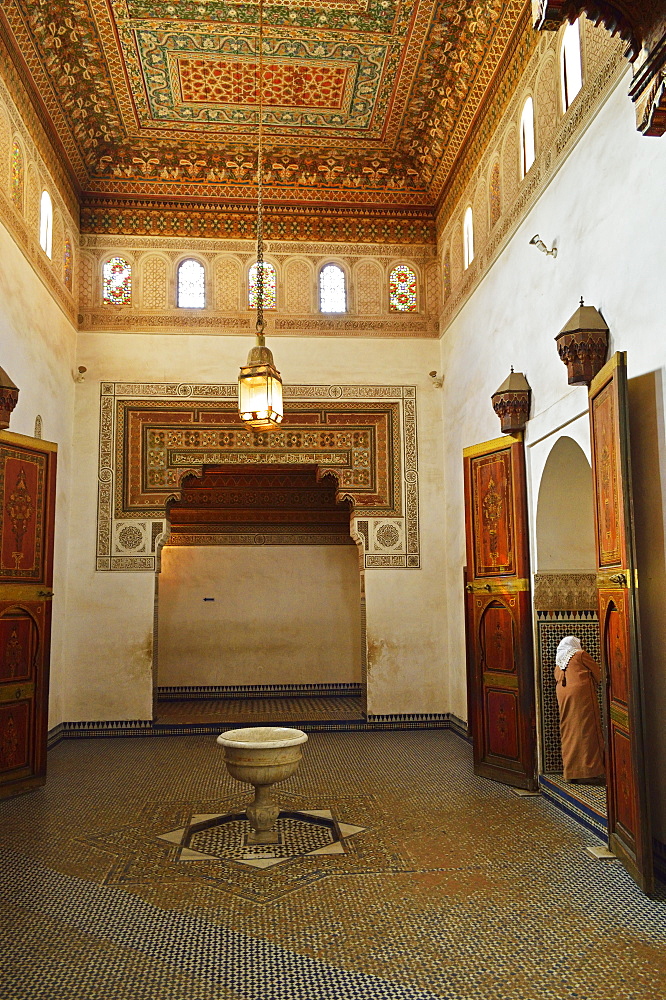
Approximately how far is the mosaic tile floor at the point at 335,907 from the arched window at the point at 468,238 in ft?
14.4

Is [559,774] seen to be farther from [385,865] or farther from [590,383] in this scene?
[590,383]

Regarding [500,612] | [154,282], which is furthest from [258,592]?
[500,612]

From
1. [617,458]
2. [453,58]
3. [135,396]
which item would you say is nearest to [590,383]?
[617,458]

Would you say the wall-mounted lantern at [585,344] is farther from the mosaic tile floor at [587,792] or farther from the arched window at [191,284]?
the arched window at [191,284]

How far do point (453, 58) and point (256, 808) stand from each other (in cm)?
548

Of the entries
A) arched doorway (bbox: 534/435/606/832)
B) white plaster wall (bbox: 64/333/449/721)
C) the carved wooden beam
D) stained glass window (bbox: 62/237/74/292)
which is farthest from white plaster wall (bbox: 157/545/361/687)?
the carved wooden beam

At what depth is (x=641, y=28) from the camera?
194 cm

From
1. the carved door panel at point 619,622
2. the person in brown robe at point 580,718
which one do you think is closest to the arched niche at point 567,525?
the person in brown robe at point 580,718

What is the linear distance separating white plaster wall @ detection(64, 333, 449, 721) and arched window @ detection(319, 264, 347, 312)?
1.22 feet

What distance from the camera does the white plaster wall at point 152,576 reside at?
724cm

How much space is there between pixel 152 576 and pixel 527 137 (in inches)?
189

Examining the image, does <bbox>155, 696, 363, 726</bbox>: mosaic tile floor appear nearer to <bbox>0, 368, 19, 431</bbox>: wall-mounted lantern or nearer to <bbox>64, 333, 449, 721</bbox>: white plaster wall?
<bbox>64, 333, 449, 721</bbox>: white plaster wall

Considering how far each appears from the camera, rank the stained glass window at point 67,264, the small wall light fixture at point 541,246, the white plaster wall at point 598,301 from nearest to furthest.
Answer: the white plaster wall at point 598,301, the small wall light fixture at point 541,246, the stained glass window at point 67,264

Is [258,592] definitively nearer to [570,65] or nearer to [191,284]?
[191,284]
